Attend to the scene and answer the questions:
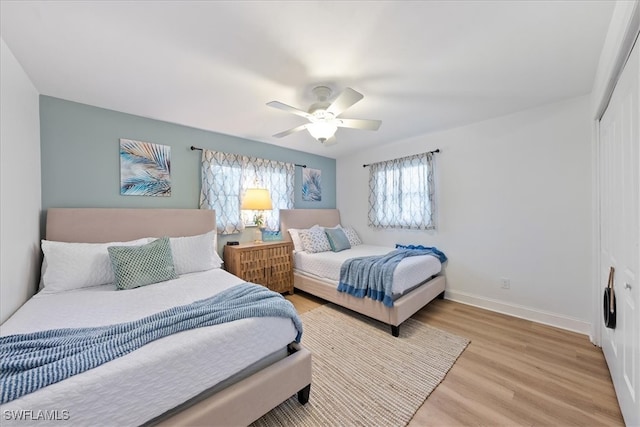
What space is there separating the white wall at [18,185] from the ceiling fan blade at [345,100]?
2.19 meters

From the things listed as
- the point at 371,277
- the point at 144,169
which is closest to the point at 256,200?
the point at 144,169

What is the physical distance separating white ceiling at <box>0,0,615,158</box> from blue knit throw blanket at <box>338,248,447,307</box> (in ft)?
5.59

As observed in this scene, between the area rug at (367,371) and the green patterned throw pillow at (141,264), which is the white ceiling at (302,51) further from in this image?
the area rug at (367,371)

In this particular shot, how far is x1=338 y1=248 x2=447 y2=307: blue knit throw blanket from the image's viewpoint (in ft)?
7.96

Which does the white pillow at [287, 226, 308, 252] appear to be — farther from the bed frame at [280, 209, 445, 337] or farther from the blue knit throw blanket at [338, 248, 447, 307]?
the blue knit throw blanket at [338, 248, 447, 307]

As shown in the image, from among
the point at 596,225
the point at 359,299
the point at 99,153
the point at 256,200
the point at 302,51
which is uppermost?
the point at 302,51

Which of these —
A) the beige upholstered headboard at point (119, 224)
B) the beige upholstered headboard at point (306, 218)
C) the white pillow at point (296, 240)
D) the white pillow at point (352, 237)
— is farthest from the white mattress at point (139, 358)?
the white pillow at point (352, 237)

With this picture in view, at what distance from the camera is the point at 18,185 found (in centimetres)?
175

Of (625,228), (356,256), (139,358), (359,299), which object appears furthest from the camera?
(356,256)

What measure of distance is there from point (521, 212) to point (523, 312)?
3.74ft

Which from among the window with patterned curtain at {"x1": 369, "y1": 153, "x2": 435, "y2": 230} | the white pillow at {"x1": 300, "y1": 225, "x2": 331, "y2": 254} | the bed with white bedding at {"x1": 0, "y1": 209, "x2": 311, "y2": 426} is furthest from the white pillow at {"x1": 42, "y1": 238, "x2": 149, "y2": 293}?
the window with patterned curtain at {"x1": 369, "y1": 153, "x2": 435, "y2": 230}

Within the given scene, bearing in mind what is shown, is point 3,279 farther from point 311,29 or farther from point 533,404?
point 533,404

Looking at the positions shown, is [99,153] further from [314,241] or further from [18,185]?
[314,241]

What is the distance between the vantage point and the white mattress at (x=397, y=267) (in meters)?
2.50
